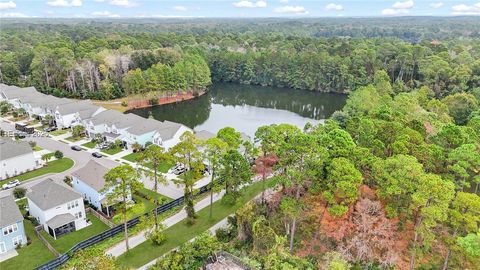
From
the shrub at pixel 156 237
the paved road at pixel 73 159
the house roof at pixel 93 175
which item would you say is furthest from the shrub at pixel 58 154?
the shrub at pixel 156 237

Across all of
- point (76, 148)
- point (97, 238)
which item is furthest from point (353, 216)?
point (76, 148)

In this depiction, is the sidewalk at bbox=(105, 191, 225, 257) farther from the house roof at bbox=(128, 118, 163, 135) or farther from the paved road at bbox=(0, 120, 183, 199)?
the house roof at bbox=(128, 118, 163, 135)

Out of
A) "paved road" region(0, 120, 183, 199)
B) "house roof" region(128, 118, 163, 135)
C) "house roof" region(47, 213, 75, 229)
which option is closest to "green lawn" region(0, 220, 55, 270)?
"house roof" region(47, 213, 75, 229)

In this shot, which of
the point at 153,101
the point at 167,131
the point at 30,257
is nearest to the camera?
the point at 30,257

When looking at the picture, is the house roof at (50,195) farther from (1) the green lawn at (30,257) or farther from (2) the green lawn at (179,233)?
(2) the green lawn at (179,233)

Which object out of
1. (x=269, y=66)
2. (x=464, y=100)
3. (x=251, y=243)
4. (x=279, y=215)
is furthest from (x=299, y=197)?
(x=269, y=66)

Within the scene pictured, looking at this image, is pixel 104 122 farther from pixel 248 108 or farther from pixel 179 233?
pixel 248 108

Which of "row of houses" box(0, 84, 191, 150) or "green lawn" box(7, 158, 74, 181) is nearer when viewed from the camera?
"green lawn" box(7, 158, 74, 181)
